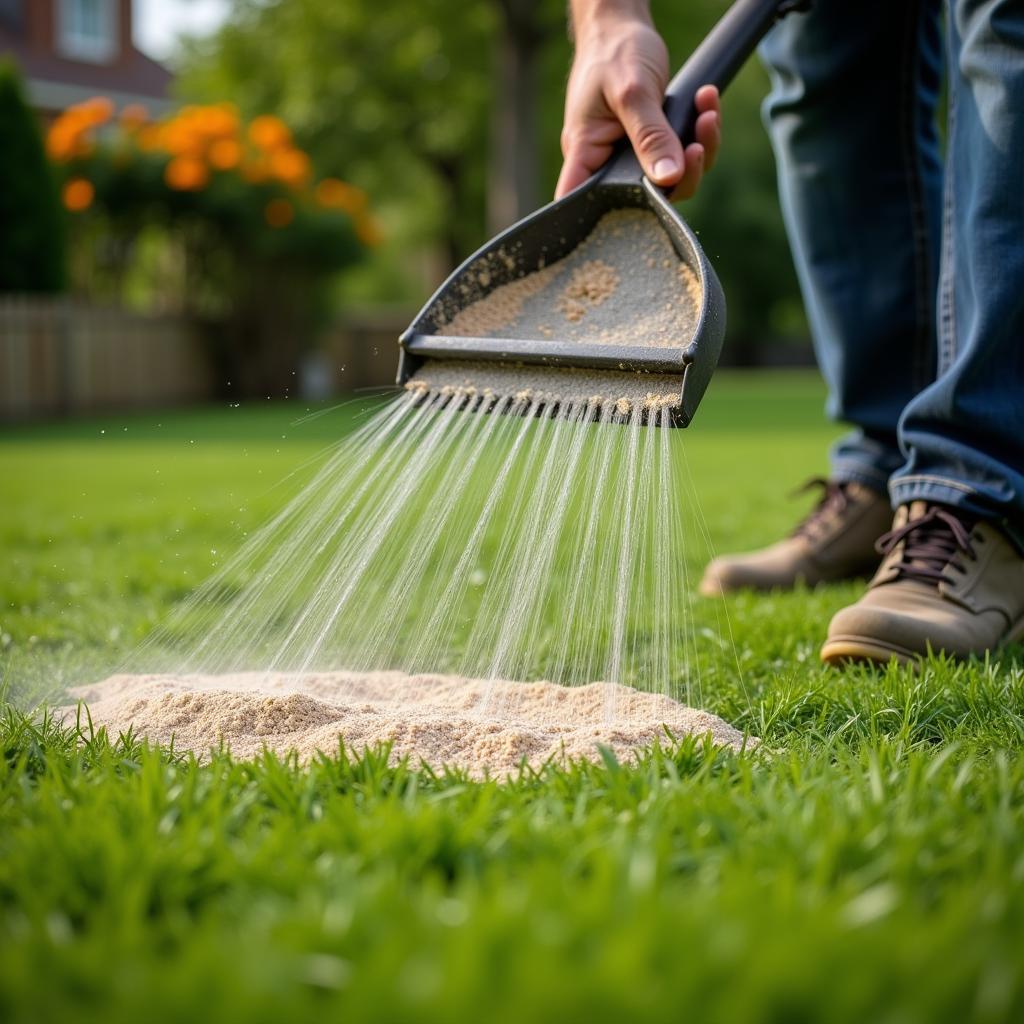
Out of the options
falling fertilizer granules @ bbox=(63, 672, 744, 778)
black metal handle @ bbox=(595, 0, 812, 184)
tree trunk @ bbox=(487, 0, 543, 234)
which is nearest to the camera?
falling fertilizer granules @ bbox=(63, 672, 744, 778)

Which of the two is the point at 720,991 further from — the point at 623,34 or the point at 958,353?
the point at 623,34

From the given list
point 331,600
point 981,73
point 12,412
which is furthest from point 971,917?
point 12,412

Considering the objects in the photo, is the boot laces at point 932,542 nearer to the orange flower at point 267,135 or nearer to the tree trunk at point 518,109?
the orange flower at point 267,135

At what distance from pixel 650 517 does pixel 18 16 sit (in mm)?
22719

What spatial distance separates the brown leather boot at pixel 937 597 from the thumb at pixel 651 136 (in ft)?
2.79

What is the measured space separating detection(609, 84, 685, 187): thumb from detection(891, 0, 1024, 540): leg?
1.87 ft

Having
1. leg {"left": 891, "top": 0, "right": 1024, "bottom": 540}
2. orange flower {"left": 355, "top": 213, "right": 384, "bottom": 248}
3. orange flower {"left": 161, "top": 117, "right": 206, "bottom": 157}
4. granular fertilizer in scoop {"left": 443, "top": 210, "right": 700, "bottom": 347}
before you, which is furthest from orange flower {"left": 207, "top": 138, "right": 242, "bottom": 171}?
leg {"left": 891, "top": 0, "right": 1024, "bottom": 540}

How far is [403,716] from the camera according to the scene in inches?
75.3

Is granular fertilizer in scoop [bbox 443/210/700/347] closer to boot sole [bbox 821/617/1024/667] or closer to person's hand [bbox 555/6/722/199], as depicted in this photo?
person's hand [bbox 555/6/722/199]

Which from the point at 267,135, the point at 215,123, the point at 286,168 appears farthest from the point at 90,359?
the point at 267,135

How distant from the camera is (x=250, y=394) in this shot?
14.8m

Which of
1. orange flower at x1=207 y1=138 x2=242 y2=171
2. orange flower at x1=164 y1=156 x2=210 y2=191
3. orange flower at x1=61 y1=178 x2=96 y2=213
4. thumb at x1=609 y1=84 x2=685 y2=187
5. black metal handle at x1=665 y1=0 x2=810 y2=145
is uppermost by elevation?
orange flower at x1=207 y1=138 x2=242 y2=171

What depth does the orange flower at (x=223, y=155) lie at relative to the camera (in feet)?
44.8

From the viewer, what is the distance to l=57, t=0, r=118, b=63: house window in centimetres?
2103
